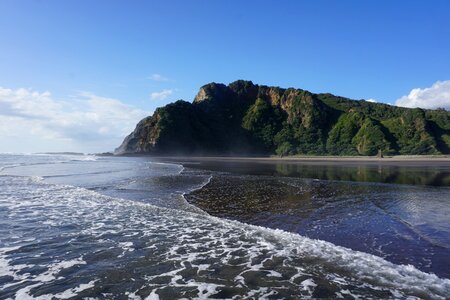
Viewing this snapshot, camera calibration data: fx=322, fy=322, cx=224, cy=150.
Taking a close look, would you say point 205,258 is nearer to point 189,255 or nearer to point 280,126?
point 189,255

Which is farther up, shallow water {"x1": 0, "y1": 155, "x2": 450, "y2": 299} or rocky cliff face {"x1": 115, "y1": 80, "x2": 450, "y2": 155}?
rocky cliff face {"x1": 115, "y1": 80, "x2": 450, "y2": 155}

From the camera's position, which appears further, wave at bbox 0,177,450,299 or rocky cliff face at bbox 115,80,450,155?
rocky cliff face at bbox 115,80,450,155

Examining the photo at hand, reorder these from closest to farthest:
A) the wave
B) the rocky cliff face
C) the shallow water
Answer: the shallow water
the wave
the rocky cliff face

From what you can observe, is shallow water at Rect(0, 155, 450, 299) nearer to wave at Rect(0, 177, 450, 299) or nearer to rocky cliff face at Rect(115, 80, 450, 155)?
wave at Rect(0, 177, 450, 299)

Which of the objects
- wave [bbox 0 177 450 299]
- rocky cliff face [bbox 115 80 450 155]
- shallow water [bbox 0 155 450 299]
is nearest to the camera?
shallow water [bbox 0 155 450 299]

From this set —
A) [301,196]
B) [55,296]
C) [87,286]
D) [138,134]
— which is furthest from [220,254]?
[138,134]

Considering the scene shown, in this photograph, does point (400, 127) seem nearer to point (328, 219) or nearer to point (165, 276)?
point (328, 219)

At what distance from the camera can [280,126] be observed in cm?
14350

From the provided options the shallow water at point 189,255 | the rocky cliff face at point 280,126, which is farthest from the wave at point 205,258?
the rocky cliff face at point 280,126

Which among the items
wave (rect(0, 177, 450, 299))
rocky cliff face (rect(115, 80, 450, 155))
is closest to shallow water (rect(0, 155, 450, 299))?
wave (rect(0, 177, 450, 299))

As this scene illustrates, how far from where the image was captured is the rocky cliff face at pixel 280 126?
98750 millimetres

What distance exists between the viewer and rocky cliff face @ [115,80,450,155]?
9875cm

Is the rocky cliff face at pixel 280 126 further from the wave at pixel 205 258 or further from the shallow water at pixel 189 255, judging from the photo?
the wave at pixel 205 258

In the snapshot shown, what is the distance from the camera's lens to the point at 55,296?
6469mm
